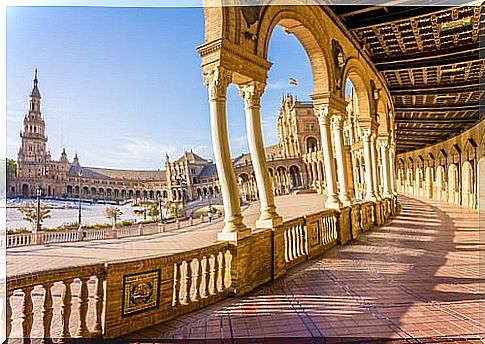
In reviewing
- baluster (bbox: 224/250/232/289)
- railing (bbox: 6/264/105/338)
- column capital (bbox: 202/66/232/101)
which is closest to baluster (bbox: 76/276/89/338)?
railing (bbox: 6/264/105/338)

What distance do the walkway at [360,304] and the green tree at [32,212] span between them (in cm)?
1561

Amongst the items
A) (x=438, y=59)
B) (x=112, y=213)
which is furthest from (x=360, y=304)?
(x=112, y=213)

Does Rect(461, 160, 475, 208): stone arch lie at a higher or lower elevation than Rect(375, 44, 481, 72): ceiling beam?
lower

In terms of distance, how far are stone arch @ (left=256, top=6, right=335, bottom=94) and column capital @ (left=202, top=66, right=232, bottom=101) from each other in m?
0.94

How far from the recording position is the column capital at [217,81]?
462 cm

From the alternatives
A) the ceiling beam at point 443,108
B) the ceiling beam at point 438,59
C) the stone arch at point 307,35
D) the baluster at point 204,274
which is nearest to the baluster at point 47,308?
the baluster at point 204,274

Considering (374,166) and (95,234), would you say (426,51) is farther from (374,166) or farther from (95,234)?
(95,234)

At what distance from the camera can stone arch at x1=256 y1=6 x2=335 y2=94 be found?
554cm

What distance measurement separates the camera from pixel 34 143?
21172mm

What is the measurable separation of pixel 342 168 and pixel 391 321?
225 inches

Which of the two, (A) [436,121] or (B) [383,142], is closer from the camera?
(B) [383,142]

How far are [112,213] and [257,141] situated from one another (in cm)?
2162

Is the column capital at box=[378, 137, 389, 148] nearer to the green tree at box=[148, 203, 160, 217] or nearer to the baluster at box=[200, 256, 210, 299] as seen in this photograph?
the baluster at box=[200, 256, 210, 299]

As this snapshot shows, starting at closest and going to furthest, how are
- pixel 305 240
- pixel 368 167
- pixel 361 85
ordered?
pixel 305 240 < pixel 361 85 < pixel 368 167
